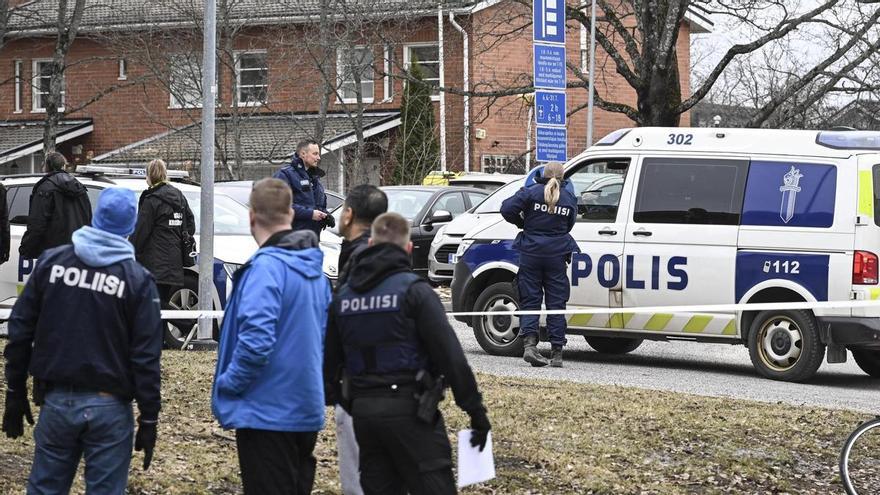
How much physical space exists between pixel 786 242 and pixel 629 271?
145 cm

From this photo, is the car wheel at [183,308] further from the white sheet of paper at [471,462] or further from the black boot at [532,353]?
the white sheet of paper at [471,462]

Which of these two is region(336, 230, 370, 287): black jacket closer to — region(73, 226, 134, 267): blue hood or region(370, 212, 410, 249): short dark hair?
region(370, 212, 410, 249): short dark hair

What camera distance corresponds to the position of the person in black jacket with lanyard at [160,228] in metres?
12.6

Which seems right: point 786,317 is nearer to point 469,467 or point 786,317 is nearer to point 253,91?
point 469,467

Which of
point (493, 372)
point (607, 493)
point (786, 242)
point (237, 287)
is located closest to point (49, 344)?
point (237, 287)

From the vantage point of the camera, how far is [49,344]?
18.4ft

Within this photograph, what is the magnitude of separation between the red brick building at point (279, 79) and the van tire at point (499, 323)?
57.3 ft

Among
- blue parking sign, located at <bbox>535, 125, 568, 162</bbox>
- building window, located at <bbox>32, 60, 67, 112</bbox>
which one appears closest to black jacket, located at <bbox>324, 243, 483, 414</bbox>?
blue parking sign, located at <bbox>535, 125, 568, 162</bbox>

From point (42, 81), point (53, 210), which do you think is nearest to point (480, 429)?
point (53, 210)

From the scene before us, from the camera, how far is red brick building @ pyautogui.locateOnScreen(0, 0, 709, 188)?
3238cm

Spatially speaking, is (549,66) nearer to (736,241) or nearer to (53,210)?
(736,241)

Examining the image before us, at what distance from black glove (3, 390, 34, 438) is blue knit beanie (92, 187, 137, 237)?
759 mm

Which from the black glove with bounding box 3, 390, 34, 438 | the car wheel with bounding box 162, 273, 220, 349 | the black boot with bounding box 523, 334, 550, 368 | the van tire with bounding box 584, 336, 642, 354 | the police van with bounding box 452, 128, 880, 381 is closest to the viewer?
the black glove with bounding box 3, 390, 34, 438

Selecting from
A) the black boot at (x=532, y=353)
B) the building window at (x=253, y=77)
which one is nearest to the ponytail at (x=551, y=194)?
the black boot at (x=532, y=353)
